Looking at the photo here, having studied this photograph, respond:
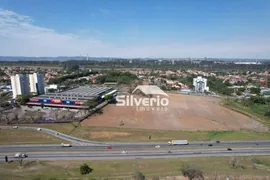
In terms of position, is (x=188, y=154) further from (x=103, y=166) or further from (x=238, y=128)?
(x=238, y=128)

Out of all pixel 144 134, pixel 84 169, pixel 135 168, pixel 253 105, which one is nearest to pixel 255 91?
pixel 253 105


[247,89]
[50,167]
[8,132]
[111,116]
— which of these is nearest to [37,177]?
[50,167]

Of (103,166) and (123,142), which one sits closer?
(103,166)

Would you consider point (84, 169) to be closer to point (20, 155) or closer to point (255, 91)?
point (20, 155)

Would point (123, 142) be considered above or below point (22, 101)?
below

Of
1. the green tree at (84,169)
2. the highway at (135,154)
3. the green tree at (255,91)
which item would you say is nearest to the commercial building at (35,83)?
the highway at (135,154)

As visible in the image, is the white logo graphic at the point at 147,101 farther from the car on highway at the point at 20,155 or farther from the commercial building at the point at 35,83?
the car on highway at the point at 20,155

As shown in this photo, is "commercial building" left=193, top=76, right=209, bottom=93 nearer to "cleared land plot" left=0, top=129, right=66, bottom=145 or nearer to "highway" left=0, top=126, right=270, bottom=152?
"highway" left=0, top=126, right=270, bottom=152
